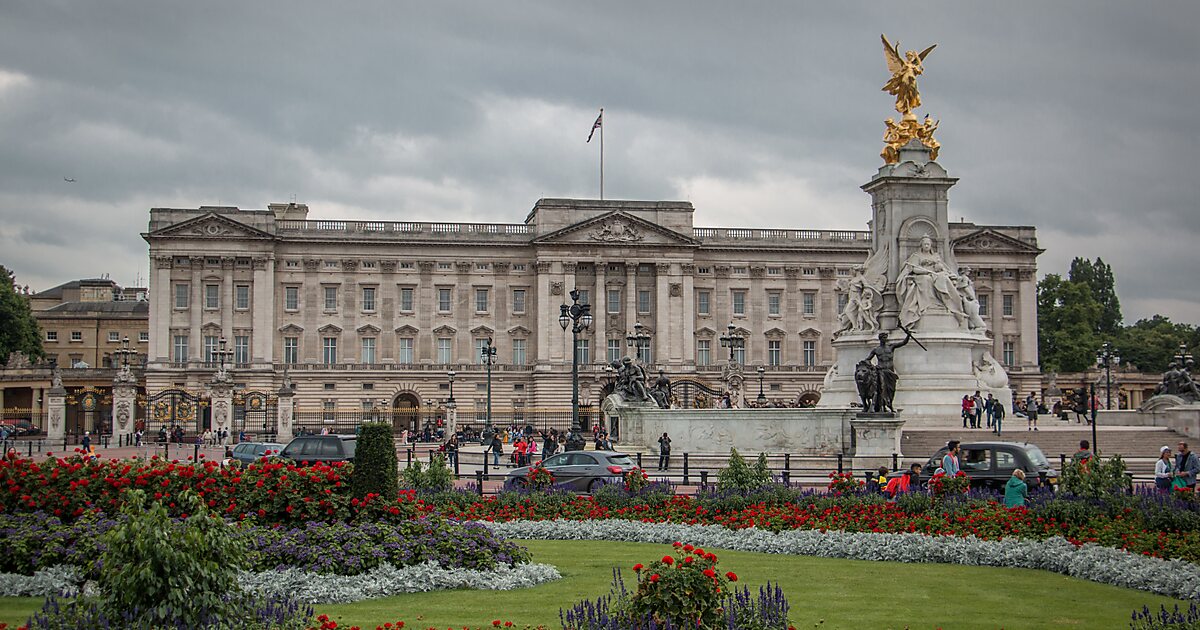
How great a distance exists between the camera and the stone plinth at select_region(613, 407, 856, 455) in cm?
3691

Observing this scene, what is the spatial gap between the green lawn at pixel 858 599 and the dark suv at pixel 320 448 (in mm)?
15820

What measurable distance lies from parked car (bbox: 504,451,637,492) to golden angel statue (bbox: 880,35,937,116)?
20.3m

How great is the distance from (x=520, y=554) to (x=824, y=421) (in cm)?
2255

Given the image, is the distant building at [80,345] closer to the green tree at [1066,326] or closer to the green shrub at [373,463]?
the green shrub at [373,463]

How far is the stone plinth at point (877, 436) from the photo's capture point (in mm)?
32906

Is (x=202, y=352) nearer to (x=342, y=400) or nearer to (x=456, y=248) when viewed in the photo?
(x=342, y=400)

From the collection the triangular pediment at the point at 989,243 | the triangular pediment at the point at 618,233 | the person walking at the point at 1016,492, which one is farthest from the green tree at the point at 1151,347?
the person walking at the point at 1016,492

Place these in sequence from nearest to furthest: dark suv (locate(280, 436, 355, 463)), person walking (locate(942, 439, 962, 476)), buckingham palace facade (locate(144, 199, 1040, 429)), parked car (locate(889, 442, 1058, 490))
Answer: person walking (locate(942, 439, 962, 476))
parked car (locate(889, 442, 1058, 490))
dark suv (locate(280, 436, 355, 463))
buckingham palace facade (locate(144, 199, 1040, 429))

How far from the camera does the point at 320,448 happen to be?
32.2 metres

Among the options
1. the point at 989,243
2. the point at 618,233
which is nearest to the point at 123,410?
the point at 618,233

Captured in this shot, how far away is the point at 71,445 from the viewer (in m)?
55.2

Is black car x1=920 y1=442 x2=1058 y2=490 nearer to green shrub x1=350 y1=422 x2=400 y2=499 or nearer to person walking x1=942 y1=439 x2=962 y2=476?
person walking x1=942 y1=439 x2=962 y2=476

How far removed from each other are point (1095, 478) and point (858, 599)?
6.32 metres

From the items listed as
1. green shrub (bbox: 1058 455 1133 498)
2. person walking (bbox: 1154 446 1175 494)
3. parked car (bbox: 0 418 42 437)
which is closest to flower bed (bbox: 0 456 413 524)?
green shrub (bbox: 1058 455 1133 498)
